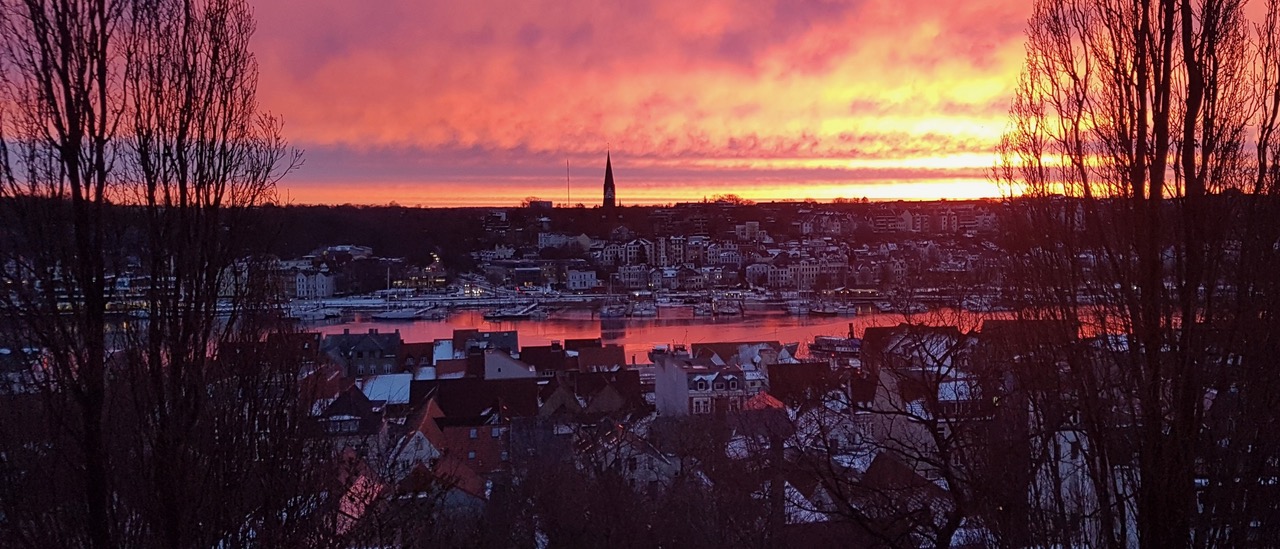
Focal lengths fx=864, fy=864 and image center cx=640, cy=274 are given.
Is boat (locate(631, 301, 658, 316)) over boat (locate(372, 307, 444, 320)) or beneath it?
beneath

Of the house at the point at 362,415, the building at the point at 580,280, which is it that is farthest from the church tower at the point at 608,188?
the house at the point at 362,415

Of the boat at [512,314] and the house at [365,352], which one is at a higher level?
the house at [365,352]

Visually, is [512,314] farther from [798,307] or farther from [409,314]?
[798,307]

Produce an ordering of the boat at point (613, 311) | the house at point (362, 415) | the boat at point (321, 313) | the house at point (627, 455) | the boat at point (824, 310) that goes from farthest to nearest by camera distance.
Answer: the boat at point (613, 311)
the boat at point (824, 310)
the boat at point (321, 313)
the house at point (362, 415)
the house at point (627, 455)

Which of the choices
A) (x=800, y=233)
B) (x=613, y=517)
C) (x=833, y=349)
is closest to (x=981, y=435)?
(x=613, y=517)

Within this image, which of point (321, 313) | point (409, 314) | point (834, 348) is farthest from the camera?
point (409, 314)

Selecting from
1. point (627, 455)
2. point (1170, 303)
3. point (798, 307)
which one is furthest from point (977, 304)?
point (798, 307)

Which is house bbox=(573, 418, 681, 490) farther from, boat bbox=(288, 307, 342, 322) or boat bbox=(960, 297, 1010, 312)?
boat bbox=(288, 307, 342, 322)

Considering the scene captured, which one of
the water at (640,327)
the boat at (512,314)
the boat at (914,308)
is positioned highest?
the boat at (914,308)

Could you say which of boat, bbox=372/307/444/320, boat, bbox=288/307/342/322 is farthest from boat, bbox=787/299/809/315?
boat, bbox=288/307/342/322

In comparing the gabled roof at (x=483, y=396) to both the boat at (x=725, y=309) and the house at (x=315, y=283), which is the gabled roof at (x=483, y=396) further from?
the house at (x=315, y=283)
